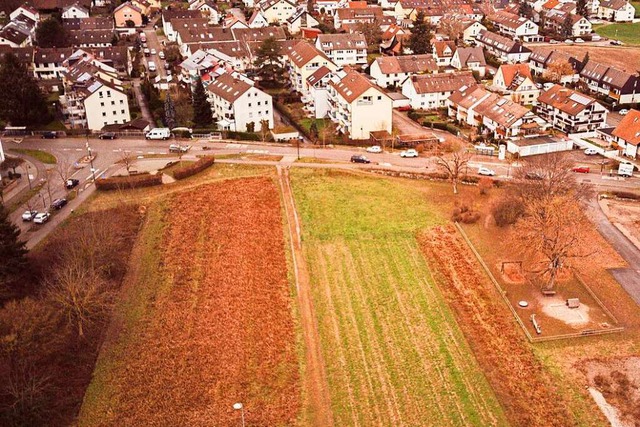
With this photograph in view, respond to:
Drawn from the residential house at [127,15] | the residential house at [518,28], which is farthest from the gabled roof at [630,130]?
the residential house at [127,15]

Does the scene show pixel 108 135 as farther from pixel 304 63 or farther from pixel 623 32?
pixel 623 32

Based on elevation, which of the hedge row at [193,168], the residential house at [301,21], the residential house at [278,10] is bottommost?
the hedge row at [193,168]

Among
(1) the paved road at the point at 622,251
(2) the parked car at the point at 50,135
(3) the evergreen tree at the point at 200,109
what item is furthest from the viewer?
(3) the evergreen tree at the point at 200,109

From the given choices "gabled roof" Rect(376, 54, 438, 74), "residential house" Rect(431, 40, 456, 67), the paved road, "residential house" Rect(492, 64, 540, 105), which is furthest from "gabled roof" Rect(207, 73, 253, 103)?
"residential house" Rect(431, 40, 456, 67)

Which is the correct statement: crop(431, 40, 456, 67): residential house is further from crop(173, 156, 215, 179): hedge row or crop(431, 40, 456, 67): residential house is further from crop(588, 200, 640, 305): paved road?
crop(173, 156, 215, 179): hedge row

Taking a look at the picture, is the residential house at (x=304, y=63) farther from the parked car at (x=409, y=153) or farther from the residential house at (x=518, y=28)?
the residential house at (x=518, y=28)
